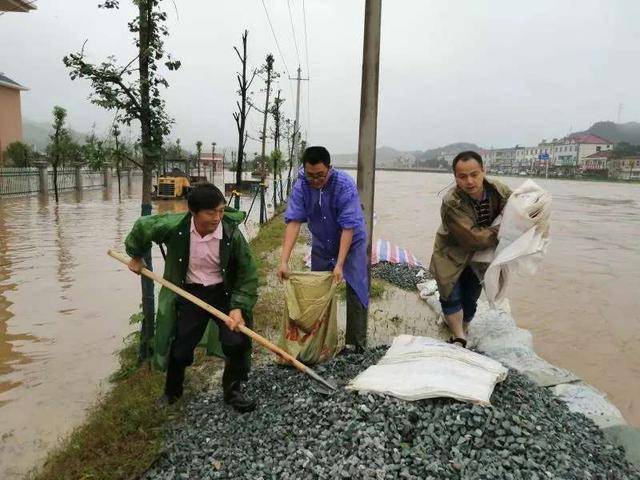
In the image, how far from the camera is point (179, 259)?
2848 mm

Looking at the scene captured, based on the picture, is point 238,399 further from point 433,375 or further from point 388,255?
point 388,255

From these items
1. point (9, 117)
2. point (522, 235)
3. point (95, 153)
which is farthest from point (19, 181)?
point (522, 235)

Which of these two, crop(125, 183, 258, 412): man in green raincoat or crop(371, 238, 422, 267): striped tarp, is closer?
crop(125, 183, 258, 412): man in green raincoat

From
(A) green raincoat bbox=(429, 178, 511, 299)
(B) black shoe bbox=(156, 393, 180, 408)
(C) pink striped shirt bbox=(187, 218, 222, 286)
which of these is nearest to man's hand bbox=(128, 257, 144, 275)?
(C) pink striped shirt bbox=(187, 218, 222, 286)

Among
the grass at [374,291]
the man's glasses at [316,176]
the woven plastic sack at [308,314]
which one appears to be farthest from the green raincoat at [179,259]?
the grass at [374,291]

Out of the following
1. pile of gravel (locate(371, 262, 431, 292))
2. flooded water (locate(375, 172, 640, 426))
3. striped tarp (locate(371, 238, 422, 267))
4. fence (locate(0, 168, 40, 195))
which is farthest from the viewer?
fence (locate(0, 168, 40, 195))

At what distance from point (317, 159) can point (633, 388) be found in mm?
3518

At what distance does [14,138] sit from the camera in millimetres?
32406

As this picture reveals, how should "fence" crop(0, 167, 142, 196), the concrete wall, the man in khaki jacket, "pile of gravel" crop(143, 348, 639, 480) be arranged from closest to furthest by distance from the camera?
"pile of gravel" crop(143, 348, 639, 480) → the man in khaki jacket → "fence" crop(0, 167, 142, 196) → the concrete wall

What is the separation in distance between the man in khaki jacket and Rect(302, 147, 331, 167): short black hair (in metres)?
→ 0.94

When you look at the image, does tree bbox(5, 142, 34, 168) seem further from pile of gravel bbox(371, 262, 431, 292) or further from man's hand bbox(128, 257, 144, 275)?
man's hand bbox(128, 257, 144, 275)

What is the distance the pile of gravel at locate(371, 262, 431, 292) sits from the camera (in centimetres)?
684

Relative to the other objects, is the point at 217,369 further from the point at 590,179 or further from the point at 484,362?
the point at 590,179

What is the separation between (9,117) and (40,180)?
47.5 feet
